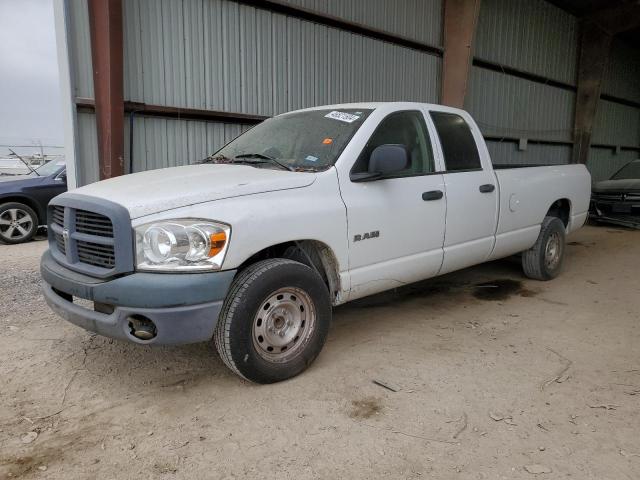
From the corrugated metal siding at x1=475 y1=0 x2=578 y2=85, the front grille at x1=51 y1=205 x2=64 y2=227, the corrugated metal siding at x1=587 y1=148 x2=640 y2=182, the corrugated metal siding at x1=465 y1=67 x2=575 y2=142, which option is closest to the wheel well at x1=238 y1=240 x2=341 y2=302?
the front grille at x1=51 y1=205 x2=64 y2=227

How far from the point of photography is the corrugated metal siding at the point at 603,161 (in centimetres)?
1697

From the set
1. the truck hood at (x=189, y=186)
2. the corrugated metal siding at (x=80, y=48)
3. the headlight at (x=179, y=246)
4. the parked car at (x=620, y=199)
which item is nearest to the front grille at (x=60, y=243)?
the truck hood at (x=189, y=186)

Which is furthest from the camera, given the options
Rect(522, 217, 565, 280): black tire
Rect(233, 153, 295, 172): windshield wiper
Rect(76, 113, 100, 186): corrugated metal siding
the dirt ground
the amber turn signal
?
Rect(76, 113, 100, 186): corrugated metal siding

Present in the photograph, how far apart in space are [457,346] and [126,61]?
5.50m

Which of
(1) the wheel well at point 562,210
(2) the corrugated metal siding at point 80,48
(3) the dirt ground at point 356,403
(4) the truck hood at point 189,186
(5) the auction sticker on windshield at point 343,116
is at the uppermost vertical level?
(2) the corrugated metal siding at point 80,48

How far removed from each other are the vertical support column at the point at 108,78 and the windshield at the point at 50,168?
3337 millimetres

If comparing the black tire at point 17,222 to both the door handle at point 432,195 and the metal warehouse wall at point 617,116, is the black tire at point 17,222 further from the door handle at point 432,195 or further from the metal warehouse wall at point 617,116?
the metal warehouse wall at point 617,116

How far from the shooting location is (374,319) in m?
4.42

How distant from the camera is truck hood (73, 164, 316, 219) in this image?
2.74m

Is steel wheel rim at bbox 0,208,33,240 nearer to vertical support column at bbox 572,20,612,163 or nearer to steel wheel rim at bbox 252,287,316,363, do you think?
steel wheel rim at bbox 252,287,316,363

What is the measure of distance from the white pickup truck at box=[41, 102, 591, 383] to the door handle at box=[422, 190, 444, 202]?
13 millimetres

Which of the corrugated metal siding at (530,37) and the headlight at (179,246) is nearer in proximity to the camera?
the headlight at (179,246)

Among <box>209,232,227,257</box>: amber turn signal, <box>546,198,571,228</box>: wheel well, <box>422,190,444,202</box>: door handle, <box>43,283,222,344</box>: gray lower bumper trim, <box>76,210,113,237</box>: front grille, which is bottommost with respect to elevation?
<box>43,283,222,344</box>: gray lower bumper trim

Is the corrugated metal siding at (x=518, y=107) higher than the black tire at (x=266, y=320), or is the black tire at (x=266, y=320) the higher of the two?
the corrugated metal siding at (x=518, y=107)
